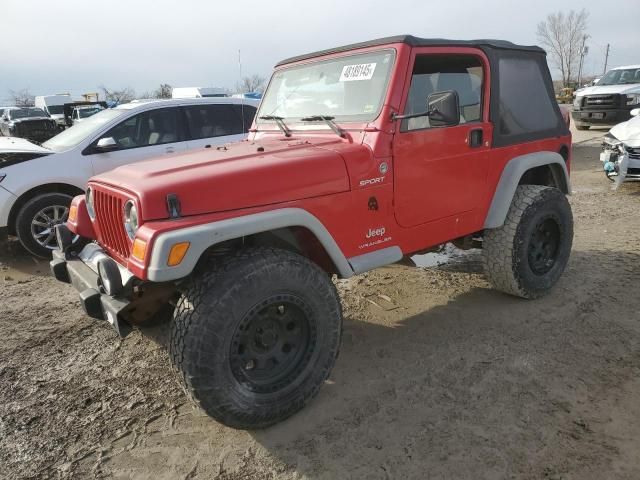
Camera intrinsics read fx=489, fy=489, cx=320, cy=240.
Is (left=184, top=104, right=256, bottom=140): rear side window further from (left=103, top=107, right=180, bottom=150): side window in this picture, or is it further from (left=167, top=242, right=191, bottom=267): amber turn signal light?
(left=167, top=242, right=191, bottom=267): amber turn signal light

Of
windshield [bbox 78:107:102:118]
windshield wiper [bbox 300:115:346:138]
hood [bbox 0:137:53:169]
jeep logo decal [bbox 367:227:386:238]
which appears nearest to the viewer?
jeep logo decal [bbox 367:227:386:238]

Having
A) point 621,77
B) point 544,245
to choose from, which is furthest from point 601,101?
point 544,245

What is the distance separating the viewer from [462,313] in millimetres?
4051

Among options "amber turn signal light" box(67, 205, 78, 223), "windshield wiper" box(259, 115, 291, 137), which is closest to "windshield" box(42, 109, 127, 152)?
"amber turn signal light" box(67, 205, 78, 223)

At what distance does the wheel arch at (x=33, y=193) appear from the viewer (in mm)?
5586

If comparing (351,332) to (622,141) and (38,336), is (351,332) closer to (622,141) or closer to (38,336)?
(38,336)

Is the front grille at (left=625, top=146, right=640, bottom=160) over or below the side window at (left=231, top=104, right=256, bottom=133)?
below

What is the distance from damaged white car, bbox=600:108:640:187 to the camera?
7.57 m

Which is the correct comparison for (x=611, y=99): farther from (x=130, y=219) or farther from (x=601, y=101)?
(x=130, y=219)

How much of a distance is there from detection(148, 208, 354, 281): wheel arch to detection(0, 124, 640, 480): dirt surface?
0.88m

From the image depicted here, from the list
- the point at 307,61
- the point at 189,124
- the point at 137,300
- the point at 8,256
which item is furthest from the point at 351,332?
the point at 8,256

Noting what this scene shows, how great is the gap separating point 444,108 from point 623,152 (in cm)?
623

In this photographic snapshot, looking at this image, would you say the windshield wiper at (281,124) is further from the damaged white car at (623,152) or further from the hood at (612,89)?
the hood at (612,89)

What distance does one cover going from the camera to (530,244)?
162 inches
